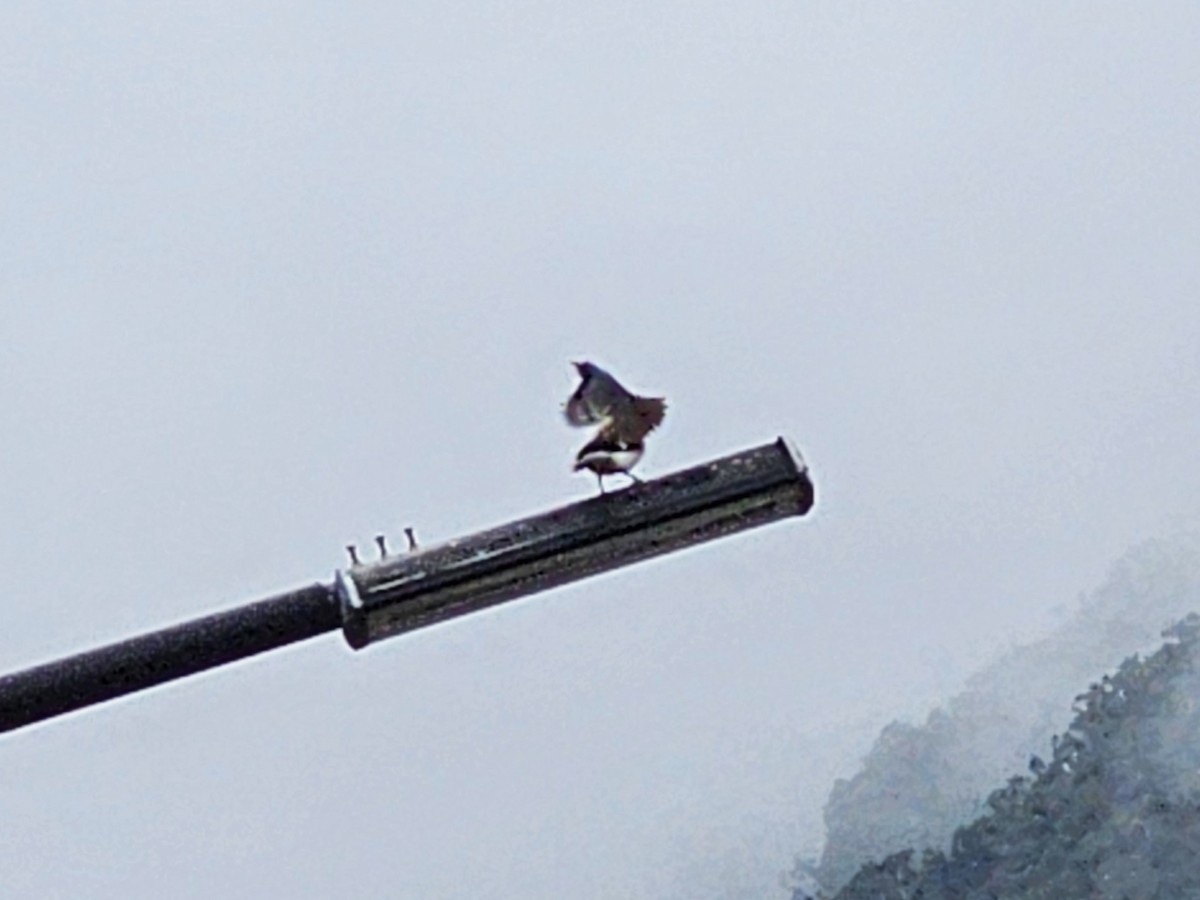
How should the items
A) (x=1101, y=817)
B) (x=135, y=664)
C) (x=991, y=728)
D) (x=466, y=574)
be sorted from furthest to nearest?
(x=991, y=728) → (x=1101, y=817) → (x=466, y=574) → (x=135, y=664)

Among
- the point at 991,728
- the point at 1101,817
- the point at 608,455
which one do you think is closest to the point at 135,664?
the point at 608,455

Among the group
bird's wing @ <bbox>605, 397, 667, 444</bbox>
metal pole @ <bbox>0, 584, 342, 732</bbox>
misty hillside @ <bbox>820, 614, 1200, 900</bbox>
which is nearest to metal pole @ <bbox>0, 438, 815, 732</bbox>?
metal pole @ <bbox>0, 584, 342, 732</bbox>

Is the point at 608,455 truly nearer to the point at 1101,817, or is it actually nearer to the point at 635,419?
the point at 635,419

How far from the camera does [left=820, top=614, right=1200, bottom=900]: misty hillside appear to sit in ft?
17.1

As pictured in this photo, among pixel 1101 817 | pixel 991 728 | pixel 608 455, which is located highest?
pixel 991 728

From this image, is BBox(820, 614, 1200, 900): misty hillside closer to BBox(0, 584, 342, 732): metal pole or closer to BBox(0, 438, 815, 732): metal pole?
BBox(0, 438, 815, 732): metal pole

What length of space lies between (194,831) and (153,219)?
1.59m

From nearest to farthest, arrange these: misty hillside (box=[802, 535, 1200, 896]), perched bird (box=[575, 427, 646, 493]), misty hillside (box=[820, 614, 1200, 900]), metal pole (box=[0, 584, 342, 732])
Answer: metal pole (box=[0, 584, 342, 732]) < perched bird (box=[575, 427, 646, 493]) < misty hillside (box=[820, 614, 1200, 900]) < misty hillside (box=[802, 535, 1200, 896])

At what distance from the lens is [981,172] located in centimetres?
556

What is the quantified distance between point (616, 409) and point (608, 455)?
0.05 metres

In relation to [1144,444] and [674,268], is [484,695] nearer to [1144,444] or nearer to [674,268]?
[674,268]

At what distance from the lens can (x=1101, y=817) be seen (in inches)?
207

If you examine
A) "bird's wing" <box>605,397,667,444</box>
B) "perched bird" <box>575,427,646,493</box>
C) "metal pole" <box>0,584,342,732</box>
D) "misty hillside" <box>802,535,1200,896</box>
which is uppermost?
"misty hillside" <box>802,535,1200,896</box>

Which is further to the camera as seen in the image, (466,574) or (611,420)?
(611,420)
